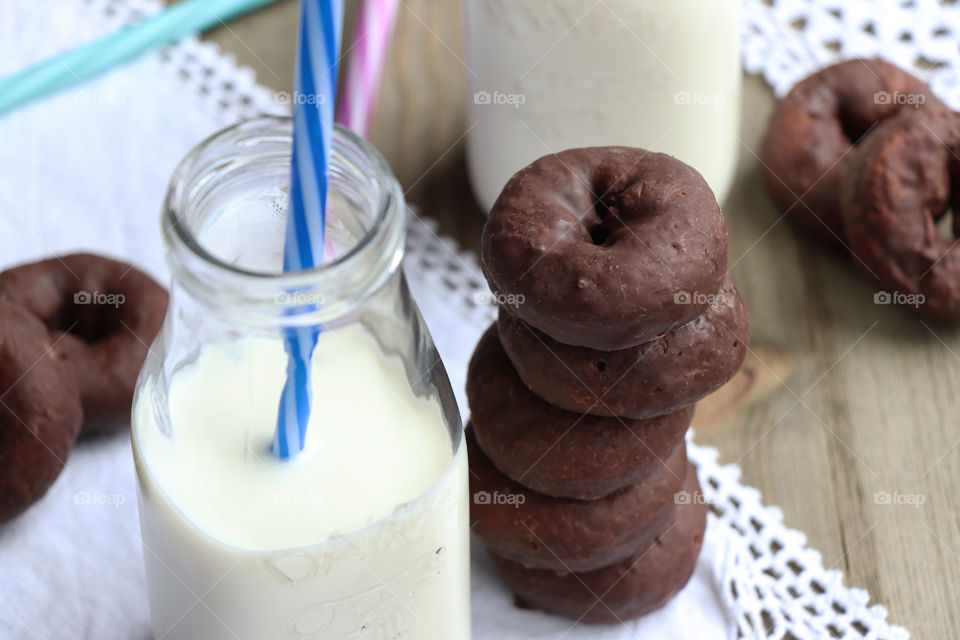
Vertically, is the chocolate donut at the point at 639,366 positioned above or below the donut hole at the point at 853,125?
above

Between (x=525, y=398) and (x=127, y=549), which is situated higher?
(x=525, y=398)

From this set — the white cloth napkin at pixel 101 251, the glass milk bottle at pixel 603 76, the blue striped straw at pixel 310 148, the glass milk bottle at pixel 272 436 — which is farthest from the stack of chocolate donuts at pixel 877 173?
the blue striped straw at pixel 310 148

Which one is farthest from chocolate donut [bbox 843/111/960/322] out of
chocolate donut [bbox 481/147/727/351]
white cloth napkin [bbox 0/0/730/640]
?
chocolate donut [bbox 481/147/727/351]

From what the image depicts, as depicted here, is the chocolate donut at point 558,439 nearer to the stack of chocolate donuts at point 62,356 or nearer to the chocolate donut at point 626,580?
the chocolate donut at point 626,580

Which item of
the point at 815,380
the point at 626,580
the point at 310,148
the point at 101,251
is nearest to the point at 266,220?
the point at 310,148

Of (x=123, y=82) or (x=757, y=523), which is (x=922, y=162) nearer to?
(x=757, y=523)

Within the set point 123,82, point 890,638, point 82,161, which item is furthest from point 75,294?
point 890,638

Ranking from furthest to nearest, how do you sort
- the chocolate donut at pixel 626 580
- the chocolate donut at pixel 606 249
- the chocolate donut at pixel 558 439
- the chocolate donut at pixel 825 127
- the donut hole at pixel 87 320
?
the chocolate donut at pixel 825 127 → the donut hole at pixel 87 320 → the chocolate donut at pixel 626 580 → the chocolate donut at pixel 558 439 → the chocolate donut at pixel 606 249
